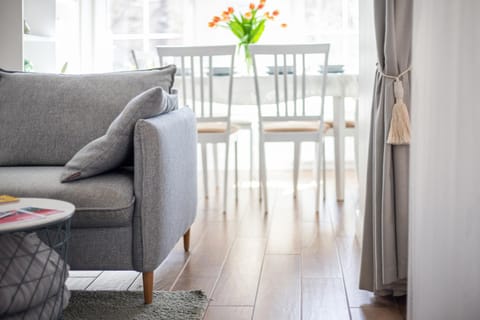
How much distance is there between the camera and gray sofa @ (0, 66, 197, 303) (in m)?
2.39

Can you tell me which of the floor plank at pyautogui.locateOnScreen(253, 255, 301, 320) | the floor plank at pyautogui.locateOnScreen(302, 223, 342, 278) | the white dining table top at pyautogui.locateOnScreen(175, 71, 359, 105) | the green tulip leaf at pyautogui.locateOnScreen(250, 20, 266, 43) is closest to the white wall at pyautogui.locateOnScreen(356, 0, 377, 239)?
the floor plank at pyautogui.locateOnScreen(302, 223, 342, 278)

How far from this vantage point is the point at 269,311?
7.86ft

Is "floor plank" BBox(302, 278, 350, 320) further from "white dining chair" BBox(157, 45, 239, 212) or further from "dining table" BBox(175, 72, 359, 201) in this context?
"dining table" BBox(175, 72, 359, 201)

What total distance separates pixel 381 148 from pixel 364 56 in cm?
101

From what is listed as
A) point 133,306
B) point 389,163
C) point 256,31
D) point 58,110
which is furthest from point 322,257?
point 256,31

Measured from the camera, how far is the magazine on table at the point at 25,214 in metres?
1.90

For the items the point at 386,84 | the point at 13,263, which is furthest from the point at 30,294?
the point at 386,84

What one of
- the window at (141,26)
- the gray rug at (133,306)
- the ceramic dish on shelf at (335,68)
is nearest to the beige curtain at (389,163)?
the gray rug at (133,306)

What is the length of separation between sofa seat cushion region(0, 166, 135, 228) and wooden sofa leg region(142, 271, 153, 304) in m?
0.19

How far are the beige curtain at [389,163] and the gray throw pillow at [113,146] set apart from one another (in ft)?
2.68

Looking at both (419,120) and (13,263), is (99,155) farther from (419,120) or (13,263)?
(419,120)

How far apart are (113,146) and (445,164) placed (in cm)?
121

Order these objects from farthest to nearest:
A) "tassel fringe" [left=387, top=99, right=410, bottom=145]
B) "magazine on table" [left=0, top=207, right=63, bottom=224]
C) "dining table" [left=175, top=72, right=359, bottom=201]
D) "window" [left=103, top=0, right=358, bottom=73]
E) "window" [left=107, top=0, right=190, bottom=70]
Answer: "window" [left=107, top=0, right=190, bottom=70] < "window" [left=103, top=0, right=358, bottom=73] < "dining table" [left=175, top=72, right=359, bottom=201] < "tassel fringe" [left=387, top=99, right=410, bottom=145] < "magazine on table" [left=0, top=207, right=63, bottom=224]

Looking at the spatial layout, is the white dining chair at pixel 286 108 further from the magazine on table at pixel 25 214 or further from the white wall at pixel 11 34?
the magazine on table at pixel 25 214
